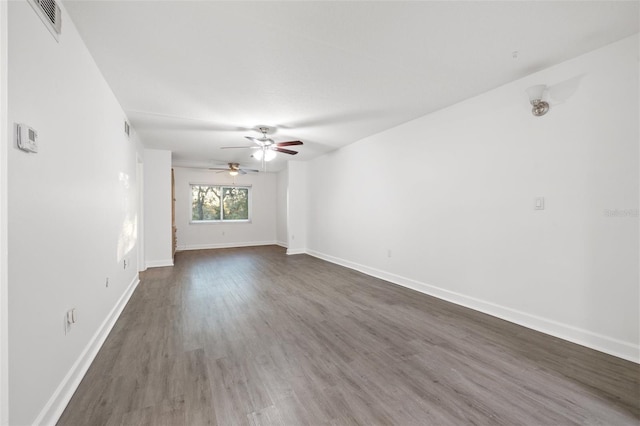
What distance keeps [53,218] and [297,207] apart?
5582mm

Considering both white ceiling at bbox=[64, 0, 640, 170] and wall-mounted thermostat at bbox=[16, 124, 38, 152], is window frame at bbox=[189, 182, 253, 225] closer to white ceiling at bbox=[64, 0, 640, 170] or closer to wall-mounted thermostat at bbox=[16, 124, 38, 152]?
white ceiling at bbox=[64, 0, 640, 170]

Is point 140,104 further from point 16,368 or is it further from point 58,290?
point 16,368

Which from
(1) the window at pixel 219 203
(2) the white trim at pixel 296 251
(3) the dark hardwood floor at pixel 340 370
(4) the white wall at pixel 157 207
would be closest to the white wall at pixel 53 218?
(3) the dark hardwood floor at pixel 340 370

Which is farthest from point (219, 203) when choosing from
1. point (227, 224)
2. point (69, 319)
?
point (69, 319)

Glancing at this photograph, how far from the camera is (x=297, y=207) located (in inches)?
277

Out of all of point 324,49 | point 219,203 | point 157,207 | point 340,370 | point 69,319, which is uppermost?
point 324,49

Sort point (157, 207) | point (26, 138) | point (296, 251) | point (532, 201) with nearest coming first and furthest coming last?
point (26, 138), point (532, 201), point (157, 207), point (296, 251)

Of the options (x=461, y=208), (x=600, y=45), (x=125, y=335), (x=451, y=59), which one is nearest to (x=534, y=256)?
(x=461, y=208)

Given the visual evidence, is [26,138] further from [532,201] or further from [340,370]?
[532,201]

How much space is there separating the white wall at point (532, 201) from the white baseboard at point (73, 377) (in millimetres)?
3602

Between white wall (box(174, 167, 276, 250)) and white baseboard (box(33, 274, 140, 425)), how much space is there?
5406 mm

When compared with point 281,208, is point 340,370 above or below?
below

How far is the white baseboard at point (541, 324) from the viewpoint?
2062 mm

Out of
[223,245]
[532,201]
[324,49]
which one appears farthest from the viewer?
[223,245]
